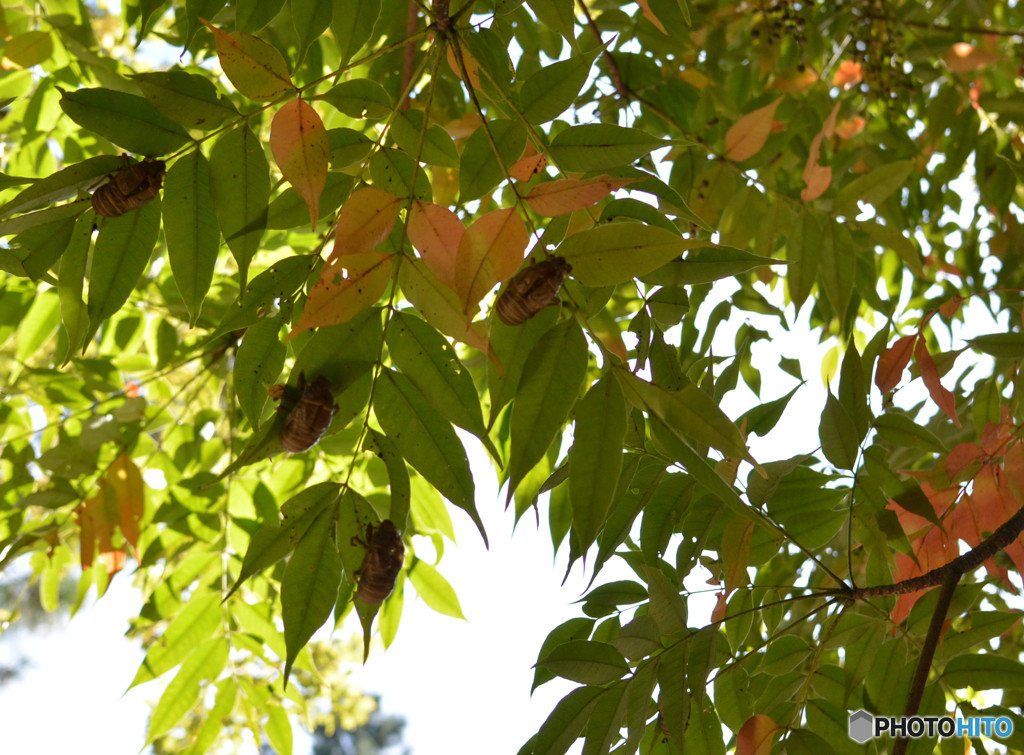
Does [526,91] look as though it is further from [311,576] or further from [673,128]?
[673,128]

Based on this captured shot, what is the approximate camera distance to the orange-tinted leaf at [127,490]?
4.27ft

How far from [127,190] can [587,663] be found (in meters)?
0.65

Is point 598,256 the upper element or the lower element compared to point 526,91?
lower

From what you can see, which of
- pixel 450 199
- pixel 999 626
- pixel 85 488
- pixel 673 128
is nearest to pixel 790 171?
pixel 673 128

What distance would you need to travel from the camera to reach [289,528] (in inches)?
30.5

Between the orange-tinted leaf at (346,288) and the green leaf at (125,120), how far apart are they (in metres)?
0.21

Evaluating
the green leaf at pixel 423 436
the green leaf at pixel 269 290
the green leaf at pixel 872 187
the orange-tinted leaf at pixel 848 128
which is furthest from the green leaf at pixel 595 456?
the orange-tinted leaf at pixel 848 128

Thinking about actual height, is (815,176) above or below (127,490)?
above

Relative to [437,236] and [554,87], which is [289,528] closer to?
[437,236]

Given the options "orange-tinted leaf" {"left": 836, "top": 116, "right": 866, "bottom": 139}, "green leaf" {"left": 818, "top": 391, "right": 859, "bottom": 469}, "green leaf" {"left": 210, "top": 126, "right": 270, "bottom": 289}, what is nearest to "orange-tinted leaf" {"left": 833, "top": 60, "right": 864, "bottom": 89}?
"orange-tinted leaf" {"left": 836, "top": 116, "right": 866, "bottom": 139}

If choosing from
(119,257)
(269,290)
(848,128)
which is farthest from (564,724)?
(848,128)

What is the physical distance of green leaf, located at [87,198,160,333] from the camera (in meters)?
0.74

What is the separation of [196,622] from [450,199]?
0.88 meters

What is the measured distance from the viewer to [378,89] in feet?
2.66
